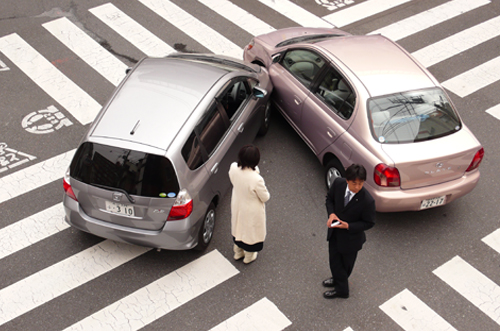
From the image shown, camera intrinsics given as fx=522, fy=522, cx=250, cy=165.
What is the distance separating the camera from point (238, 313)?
5684mm

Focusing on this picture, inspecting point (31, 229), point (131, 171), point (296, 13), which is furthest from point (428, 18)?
point (31, 229)

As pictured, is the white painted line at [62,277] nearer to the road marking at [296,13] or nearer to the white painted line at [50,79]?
the white painted line at [50,79]

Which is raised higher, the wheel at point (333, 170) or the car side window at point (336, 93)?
the car side window at point (336, 93)

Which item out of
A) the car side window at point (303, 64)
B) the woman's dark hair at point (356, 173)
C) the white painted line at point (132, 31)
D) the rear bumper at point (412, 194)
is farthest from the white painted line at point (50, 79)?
the woman's dark hair at point (356, 173)

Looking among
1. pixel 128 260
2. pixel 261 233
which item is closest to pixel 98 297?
pixel 128 260

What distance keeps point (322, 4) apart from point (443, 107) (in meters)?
5.96

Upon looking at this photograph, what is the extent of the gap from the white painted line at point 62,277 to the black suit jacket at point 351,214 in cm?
251

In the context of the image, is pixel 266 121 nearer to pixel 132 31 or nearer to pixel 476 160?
pixel 476 160

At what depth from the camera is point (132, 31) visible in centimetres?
1065

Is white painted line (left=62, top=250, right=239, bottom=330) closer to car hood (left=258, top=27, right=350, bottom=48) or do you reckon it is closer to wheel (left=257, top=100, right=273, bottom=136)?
wheel (left=257, top=100, right=273, bottom=136)

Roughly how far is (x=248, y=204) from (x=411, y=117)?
7.99 feet

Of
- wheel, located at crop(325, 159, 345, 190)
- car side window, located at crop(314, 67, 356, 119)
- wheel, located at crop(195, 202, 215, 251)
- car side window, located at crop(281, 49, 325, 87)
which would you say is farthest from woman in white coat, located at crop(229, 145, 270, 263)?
car side window, located at crop(281, 49, 325, 87)

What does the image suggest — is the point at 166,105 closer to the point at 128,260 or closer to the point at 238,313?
the point at 128,260

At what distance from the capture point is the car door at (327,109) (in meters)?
6.80
